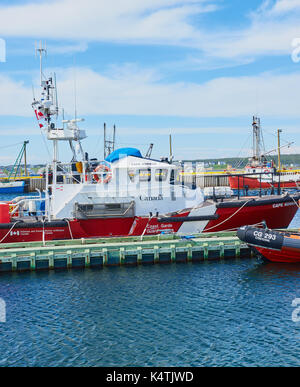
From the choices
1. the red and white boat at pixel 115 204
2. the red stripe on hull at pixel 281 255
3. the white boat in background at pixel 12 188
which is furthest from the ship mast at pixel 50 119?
the white boat in background at pixel 12 188

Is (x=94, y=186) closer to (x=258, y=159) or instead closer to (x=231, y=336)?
(x=231, y=336)

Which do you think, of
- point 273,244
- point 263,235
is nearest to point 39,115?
point 263,235

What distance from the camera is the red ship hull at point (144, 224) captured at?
69.3 feet

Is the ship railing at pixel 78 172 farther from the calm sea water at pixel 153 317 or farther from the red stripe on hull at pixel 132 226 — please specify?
the calm sea water at pixel 153 317

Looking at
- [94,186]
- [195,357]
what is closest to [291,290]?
[195,357]

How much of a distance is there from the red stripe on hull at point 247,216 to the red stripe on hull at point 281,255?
113 inches

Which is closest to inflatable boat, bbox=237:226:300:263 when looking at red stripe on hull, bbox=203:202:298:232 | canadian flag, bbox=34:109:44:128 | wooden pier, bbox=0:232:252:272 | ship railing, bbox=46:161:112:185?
wooden pier, bbox=0:232:252:272

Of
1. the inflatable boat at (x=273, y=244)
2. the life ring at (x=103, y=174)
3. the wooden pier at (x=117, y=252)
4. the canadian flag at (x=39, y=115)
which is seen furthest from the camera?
the life ring at (x=103, y=174)

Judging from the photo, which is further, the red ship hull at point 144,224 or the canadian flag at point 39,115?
the canadian flag at point 39,115

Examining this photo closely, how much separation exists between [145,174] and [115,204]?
2181mm

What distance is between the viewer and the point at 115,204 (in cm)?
2139

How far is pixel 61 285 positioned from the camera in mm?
17531

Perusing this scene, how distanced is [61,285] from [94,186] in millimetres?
5677

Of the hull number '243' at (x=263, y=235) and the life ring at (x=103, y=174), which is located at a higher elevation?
the life ring at (x=103, y=174)
